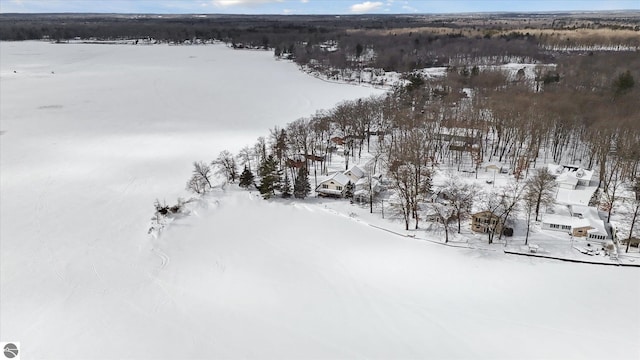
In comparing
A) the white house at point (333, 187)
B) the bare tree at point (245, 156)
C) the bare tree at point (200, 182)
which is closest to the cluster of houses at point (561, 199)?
the white house at point (333, 187)

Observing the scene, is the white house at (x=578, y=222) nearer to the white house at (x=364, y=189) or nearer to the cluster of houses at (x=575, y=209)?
the cluster of houses at (x=575, y=209)

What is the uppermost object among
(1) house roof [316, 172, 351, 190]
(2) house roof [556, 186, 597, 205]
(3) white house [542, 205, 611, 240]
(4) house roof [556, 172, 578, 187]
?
(4) house roof [556, 172, 578, 187]

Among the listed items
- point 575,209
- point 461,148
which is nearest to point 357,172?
point 461,148

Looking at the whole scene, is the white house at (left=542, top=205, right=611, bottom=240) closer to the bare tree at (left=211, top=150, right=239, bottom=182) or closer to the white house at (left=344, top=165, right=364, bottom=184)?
Result: the white house at (left=344, top=165, right=364, bottom=184)

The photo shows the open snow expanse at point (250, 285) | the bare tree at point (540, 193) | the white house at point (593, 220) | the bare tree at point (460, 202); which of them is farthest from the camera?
the bare tree at point (540, 193)

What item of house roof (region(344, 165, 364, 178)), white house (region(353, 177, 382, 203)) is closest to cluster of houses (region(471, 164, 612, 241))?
white house (region(353, 177, 382, 203))

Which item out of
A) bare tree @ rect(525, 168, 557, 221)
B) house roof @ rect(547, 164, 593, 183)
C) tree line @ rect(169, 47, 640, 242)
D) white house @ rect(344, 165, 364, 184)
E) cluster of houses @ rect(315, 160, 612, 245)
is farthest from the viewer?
white house @ rect(344, 165, 364, 184)
